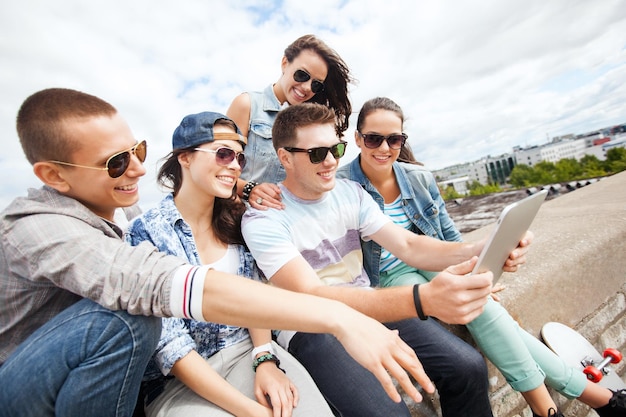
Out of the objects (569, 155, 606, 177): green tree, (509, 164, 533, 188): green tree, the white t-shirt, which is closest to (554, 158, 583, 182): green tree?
(569, 155, 606, 177): green tree

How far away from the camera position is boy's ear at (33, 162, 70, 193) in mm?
1480

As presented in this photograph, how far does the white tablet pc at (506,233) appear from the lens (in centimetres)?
140

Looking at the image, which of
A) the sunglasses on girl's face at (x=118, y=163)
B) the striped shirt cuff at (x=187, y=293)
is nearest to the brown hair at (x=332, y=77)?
the sunglasses on girl's face at (x=118, y=163)

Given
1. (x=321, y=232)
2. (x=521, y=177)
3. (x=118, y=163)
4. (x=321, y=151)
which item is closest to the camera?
(x=118, y=163)

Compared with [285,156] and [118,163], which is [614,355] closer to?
[285,156]

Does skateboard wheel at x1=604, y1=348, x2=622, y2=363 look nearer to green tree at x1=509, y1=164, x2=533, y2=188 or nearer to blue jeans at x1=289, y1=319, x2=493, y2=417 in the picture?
blue jeans at x1=289, y1=319, x2=493, y2=417

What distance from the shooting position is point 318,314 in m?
1.28

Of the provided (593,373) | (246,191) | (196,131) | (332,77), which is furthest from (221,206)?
(593,373)

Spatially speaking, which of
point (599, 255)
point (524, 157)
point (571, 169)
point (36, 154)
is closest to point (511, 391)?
point (599, 255)

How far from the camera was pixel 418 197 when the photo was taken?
3016mm

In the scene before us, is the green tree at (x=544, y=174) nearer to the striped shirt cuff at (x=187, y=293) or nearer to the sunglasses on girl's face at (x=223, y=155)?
the sunglasses on girl's face at (x=223, y=155)

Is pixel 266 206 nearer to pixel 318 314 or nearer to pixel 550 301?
pixel 318 314

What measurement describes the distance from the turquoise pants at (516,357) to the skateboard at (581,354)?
208 mm

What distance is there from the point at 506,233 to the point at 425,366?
3.12 ft
